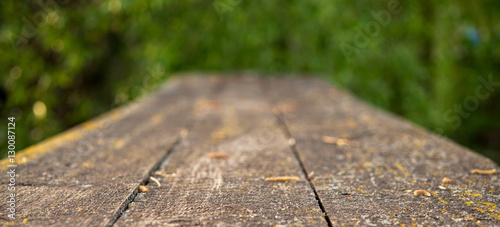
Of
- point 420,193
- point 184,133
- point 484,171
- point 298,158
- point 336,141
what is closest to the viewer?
point 420,193

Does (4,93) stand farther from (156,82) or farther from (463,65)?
(463,65)

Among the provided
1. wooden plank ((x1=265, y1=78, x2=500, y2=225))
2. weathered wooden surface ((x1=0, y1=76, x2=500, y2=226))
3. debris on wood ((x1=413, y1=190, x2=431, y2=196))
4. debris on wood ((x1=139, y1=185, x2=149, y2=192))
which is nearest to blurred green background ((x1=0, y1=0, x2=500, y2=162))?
weathered wooden surface ((x1=0, y1=76, x2=500, y2=226))

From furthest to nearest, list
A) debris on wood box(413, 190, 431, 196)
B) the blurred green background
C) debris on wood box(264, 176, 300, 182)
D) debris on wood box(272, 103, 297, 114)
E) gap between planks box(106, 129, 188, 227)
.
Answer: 1. the blurred green background
2. debris on wood box(272, 103, 297, 114)
3. debris on wood box(264, 176, 300, 182)
4. debris on wood box(413, 190, 431, 196)
5. gap between planks box(106, 129, 188, 227)

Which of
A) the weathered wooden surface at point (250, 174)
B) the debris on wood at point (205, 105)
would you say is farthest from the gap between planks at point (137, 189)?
the debris on wood at point (205, 105)

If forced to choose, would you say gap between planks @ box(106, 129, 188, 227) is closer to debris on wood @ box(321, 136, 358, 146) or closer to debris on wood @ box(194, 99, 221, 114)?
debris on wood @ box(321, 136, 358, 146)

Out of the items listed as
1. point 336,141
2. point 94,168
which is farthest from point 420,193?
point 94,168

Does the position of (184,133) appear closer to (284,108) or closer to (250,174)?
(250,174)

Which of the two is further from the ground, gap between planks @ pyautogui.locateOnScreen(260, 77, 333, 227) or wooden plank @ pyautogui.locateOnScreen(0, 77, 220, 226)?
gap between planks @ pyautogui.locateOnScreen(260, 77, 333, 227)
